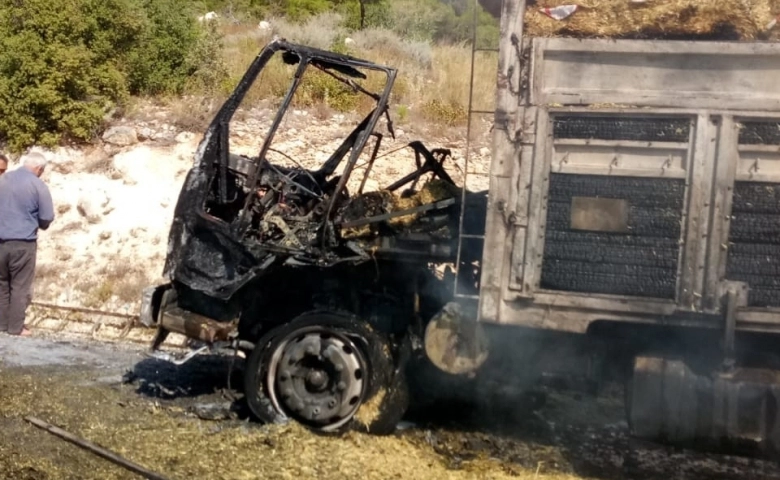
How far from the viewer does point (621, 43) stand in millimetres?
5594

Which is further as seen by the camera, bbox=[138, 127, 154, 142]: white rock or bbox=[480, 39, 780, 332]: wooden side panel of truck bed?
bbox=[138, 127, 154, 142]: white rock

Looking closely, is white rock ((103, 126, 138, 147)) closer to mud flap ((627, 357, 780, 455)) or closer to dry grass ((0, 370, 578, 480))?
dry grass ((0, 370, 578, 480))

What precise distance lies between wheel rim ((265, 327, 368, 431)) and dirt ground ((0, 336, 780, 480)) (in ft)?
0.56

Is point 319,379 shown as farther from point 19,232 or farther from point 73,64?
point 73,64

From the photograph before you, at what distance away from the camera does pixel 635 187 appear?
5.59m

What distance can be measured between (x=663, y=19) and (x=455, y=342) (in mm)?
2415

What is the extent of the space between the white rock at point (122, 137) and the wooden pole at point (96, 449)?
853 centimetres

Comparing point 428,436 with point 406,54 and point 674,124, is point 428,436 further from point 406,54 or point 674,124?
point 406,54

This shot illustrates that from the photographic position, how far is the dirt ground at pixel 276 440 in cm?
560

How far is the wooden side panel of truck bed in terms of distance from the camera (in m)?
5.43

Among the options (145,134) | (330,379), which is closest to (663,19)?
(330,379)

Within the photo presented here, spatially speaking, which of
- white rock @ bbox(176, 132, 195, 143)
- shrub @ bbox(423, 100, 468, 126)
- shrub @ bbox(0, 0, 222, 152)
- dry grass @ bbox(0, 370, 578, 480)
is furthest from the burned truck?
shrub @ bbox(0, 0, 222, 152)

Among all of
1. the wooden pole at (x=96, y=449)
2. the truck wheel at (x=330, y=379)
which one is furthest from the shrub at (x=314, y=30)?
the wooden pole at (x=96, y=449)

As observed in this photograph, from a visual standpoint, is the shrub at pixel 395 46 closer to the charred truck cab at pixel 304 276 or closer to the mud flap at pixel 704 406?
the charred truck cab at pixel 304 276
